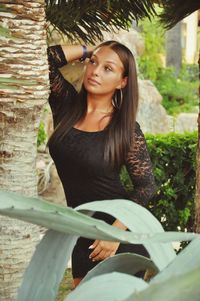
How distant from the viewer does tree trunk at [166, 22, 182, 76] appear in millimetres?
17516

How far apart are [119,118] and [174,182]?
271 cm

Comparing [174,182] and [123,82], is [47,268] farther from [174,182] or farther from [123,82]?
[174,182]

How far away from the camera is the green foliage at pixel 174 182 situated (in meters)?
5.54

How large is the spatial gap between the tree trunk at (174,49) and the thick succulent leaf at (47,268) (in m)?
16.7

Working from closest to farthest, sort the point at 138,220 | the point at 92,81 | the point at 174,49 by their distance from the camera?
the point at 138,220 → the point at 92,81 → the point at 174,49

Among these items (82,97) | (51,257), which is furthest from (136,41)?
(51,257)

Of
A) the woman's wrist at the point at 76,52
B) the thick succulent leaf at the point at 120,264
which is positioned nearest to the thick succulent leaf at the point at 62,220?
the thick succulent leaf at the point at 120,264

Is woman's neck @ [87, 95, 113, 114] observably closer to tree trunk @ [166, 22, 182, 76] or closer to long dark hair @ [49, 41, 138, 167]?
long dark hair @ [49, 41, 138, 167]

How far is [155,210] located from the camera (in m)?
5.55

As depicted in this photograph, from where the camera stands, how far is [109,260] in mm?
1093

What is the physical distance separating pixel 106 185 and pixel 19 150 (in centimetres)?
68

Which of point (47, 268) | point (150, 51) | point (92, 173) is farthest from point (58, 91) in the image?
point (150, 51)

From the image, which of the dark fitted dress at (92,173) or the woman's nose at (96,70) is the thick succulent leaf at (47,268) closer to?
the dark fitted dress at (92,173)

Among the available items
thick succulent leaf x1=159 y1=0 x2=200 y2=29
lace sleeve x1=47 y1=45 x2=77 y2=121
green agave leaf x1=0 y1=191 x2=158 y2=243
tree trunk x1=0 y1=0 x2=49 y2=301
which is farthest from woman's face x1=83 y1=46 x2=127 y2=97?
green agave leaf x1=0 y1=191 x2=158 y2=243
